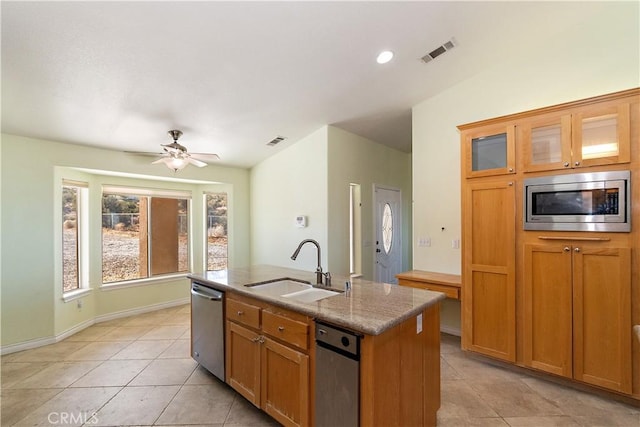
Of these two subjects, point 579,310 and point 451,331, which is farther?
point 451,331

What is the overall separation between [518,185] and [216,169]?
4.33m

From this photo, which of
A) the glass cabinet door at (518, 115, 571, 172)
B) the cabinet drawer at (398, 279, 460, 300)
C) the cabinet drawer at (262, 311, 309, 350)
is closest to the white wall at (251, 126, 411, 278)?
the cabinet drawer at (398, 279, 460, 300)

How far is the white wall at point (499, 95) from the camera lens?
259cm

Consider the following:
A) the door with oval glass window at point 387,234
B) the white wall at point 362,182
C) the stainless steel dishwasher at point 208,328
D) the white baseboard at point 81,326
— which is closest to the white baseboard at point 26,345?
the white baseboard at point 81,326

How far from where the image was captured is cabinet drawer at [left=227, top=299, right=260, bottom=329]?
2.07 metres

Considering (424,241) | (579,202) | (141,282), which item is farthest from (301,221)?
(579,202)

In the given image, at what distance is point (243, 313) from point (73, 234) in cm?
339

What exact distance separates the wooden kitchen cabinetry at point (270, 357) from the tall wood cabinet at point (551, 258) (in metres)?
1.96

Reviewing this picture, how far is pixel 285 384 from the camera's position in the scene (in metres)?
1.84

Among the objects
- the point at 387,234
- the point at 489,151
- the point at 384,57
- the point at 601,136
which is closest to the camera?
the point at 601,136

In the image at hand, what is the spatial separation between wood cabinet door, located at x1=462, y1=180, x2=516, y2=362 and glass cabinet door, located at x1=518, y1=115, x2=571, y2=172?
0.88ft

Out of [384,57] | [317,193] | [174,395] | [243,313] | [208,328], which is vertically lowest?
[174,395]

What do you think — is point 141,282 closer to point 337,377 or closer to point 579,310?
point 337,377

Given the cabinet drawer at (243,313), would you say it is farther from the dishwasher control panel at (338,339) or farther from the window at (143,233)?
the window at (143,233)
